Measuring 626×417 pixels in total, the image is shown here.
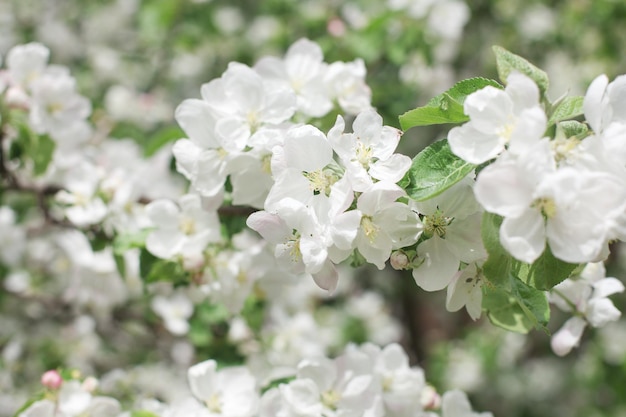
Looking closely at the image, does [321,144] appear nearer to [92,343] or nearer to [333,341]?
[92,343]

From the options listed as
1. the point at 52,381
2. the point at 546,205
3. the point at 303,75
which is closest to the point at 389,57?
the point at 303,75

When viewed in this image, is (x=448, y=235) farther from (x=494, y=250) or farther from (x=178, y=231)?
(x=178, y=231)

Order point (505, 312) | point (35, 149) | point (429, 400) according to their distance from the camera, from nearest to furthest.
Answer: point (505, 312) → point (429, 400) → point (35, 149)

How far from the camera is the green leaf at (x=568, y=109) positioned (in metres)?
0.95

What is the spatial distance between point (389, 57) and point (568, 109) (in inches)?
58.0

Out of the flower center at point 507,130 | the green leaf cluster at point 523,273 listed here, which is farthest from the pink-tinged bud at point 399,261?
the flower center at point 507,130

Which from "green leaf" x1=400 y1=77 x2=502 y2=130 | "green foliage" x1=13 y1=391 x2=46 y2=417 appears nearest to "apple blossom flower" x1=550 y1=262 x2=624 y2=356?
Result: "green leaf" x1=400 y1=77 x2=502 y2=130

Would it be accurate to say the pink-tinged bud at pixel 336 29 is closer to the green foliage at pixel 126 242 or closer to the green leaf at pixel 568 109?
the green foliage at pixel 126 242

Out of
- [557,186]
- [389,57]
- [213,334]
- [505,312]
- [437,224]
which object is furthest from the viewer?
[389,57]

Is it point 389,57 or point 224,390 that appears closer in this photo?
point 224,390

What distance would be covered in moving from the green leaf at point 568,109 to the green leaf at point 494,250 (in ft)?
0.51

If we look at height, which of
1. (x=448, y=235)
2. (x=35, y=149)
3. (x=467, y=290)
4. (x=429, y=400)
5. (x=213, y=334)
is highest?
(x=448, y=235)

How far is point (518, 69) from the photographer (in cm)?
99

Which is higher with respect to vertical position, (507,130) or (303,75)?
(507,130)
